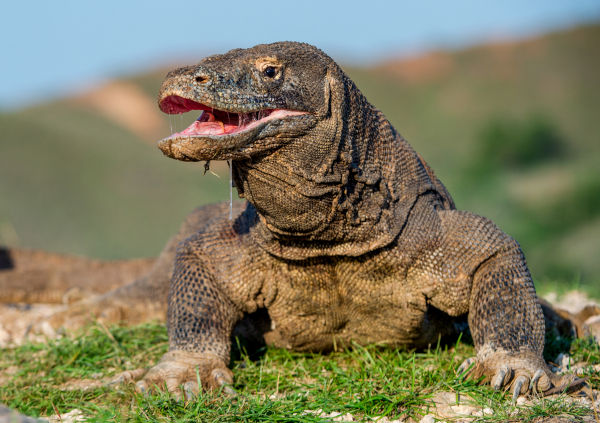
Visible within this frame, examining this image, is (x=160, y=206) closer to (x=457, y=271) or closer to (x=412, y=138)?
(x=412, y=138)

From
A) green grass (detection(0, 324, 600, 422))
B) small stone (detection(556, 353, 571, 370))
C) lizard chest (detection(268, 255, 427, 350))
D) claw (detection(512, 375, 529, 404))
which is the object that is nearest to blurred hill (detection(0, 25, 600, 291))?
lizard chest (detection(268, 255, 427, 350))

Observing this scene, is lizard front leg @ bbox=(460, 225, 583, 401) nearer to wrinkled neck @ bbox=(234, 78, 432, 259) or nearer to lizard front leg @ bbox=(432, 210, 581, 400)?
lizard front leg @ bbox=(432, 210, 581, 400)

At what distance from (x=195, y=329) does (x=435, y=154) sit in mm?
31715

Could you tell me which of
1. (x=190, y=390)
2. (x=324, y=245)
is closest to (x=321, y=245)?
(x=324, y=245)

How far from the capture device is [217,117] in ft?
15.0

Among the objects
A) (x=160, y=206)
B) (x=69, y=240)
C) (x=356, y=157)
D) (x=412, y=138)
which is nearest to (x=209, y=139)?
(x=356, y=157)

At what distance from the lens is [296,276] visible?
5250 mm

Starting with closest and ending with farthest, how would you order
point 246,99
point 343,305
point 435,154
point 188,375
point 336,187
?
point 246,99
point 336,187
point 188,375
point 343,305
point 435,154

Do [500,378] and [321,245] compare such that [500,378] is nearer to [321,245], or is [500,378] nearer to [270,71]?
[321,245]

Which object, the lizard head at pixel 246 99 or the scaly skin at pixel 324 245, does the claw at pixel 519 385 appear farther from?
the lizard head at pixel 246 99

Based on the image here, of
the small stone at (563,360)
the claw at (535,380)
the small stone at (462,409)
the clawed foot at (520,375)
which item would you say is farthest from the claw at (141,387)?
the small stone at (563,360)

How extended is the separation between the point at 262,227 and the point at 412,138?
3820 cm

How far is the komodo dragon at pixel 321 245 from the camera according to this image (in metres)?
4.49

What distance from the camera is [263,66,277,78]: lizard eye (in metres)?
4.55
